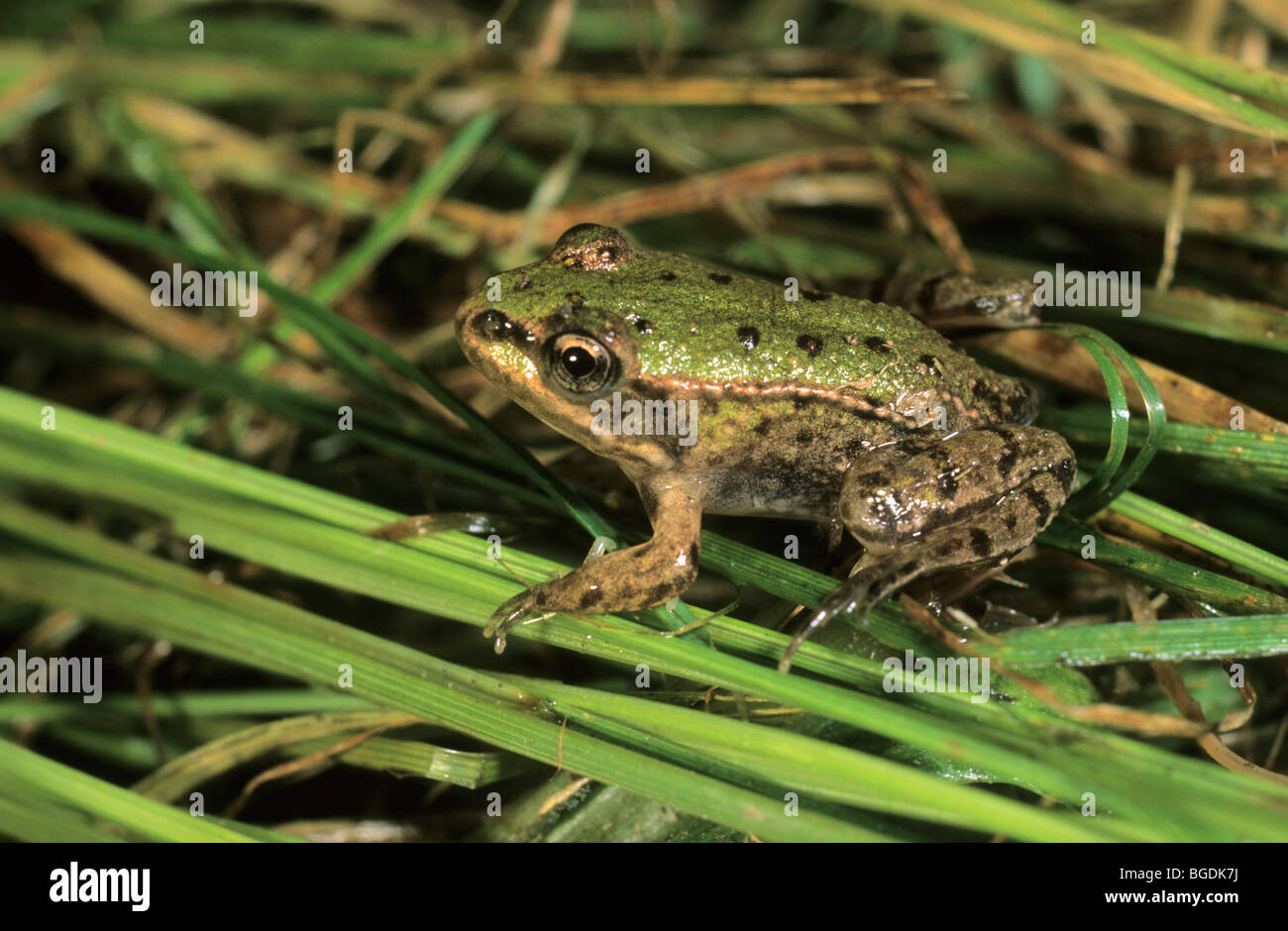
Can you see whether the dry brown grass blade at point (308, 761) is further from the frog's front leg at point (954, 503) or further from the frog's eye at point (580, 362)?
the frog's front leg at point (954, 503)

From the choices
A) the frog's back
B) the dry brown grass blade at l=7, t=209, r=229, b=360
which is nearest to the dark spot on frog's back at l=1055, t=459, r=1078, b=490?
the frog's back

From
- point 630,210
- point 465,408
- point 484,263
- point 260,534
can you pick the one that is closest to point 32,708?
point 260,534

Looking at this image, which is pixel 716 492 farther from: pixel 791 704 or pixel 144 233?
pixel 144 233

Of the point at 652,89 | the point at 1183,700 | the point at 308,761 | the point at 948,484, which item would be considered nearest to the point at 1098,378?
the point at 948,484

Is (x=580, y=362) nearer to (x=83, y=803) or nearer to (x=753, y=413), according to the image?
(x=753, y=413)

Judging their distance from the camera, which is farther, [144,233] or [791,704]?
[144,233]

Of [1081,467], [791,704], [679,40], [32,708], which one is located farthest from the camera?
[679,40]

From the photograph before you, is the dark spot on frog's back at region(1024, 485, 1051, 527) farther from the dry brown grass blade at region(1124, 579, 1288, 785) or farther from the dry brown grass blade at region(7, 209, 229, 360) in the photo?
the dry brown grass blade at region(7, 209, 229, 360)
